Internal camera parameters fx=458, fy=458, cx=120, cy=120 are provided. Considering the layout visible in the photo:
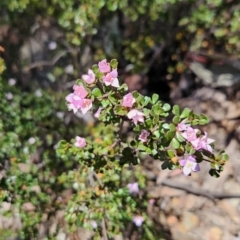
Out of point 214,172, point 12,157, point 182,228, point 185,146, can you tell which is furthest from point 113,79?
point 182,228

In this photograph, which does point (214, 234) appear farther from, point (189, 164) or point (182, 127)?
point (182, 127)

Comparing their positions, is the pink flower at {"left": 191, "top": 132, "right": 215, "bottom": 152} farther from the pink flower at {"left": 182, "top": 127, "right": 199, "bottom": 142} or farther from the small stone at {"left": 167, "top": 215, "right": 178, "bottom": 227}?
the small stone at {"left": 167, "top": 215, "right": 178, "bottom": 227}

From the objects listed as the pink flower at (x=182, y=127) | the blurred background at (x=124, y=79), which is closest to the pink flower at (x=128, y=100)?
the pink flower at (x=182, y=127)

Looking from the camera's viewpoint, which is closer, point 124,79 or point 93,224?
point 93,224

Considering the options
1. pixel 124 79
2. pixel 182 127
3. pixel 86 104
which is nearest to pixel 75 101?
pixel 86 104

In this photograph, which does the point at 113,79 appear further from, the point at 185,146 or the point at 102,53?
the point at 102,53

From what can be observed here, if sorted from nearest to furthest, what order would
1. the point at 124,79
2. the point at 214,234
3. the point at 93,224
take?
the point at 93,224
the point at 214,234
the point at 124,79
